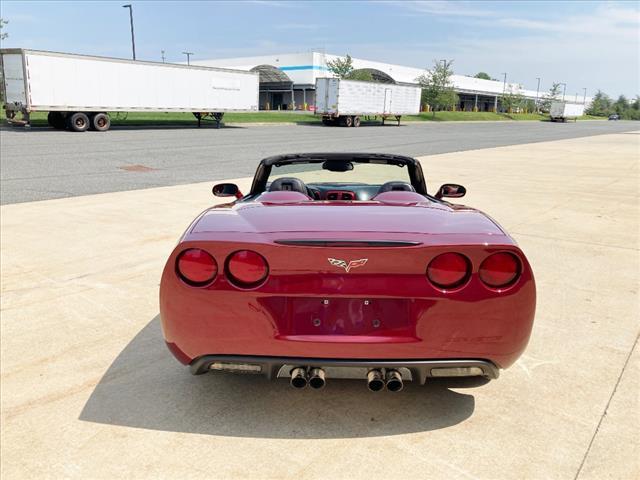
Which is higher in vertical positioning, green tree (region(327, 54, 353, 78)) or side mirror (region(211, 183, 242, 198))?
green tree (region(327, 54, 353, 78))

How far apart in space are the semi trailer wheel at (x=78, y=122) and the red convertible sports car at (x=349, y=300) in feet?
86.8

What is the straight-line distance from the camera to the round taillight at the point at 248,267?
93.2 inches

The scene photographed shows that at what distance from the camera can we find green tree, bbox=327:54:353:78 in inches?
2842

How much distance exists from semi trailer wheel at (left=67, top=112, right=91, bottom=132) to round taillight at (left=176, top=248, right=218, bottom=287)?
86.9 ft

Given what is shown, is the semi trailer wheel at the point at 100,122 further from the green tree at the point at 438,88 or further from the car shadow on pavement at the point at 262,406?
the green tree at the point at 438,88

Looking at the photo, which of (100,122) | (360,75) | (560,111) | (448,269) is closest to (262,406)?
(448,269)

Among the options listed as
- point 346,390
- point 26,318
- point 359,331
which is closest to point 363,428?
point 346,390

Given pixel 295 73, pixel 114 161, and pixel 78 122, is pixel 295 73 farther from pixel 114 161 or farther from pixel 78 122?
pixel 114 161

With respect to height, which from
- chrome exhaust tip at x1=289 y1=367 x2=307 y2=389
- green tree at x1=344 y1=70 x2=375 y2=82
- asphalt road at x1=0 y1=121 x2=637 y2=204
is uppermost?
green tree at x1=344 y1=70 x2=375 y2=82

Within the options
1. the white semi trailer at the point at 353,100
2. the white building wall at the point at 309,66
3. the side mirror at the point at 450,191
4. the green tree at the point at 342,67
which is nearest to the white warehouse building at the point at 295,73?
the white building wall at the point at 309,66

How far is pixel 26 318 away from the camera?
4.00 metres

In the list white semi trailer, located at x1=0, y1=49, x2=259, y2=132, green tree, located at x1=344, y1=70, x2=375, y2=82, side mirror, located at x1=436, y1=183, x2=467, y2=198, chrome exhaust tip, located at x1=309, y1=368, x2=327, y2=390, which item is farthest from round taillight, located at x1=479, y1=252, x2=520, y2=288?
green tree, located at x1=344, y1=70, x2=375, y2=82

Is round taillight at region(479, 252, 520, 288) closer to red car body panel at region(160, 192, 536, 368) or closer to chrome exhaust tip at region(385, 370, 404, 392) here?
red car body panel at region(160, 192, 536, 368)

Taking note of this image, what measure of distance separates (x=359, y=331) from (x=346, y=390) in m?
0.82
